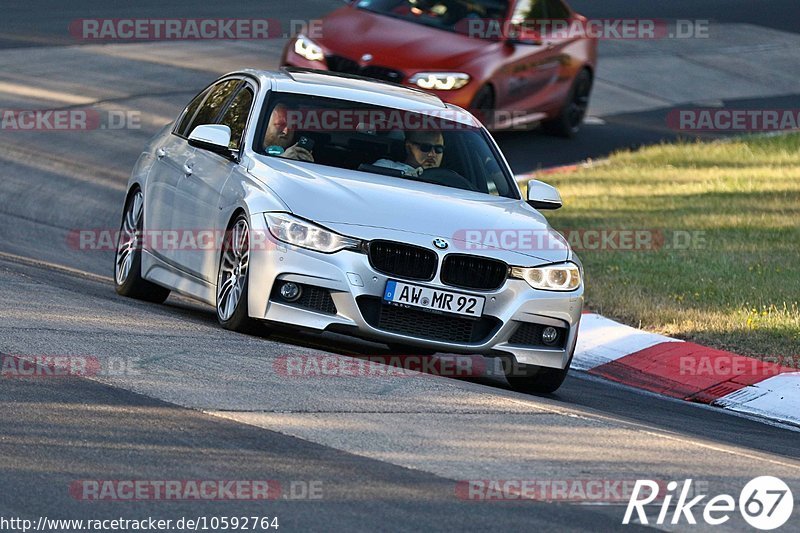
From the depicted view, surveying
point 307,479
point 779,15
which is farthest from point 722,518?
point 779,15

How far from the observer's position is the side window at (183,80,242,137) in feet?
36.0

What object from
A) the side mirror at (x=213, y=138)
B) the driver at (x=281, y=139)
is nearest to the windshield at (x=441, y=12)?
the driver at (x=281, y=139)

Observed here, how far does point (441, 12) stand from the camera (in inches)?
740

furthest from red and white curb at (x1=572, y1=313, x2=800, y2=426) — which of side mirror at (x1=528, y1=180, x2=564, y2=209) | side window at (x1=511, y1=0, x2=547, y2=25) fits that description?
side window at (x1=511, y1=0, x2=547, y2=25)

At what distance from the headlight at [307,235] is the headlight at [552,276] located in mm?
944

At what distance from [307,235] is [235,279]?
0.65 meters

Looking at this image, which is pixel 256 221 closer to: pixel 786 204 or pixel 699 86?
pixel 786 204

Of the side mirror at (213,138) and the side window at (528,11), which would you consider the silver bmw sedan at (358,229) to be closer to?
the side mirror at (213,138)

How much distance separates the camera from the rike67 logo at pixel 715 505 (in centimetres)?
639

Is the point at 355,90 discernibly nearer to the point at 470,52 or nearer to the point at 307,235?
the point at 307,235

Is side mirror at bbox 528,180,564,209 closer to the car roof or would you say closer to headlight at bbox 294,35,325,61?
the car roof

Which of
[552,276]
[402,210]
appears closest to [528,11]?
[552,276]

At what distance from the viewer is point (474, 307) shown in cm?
902

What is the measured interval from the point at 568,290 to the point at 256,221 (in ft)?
5.79
